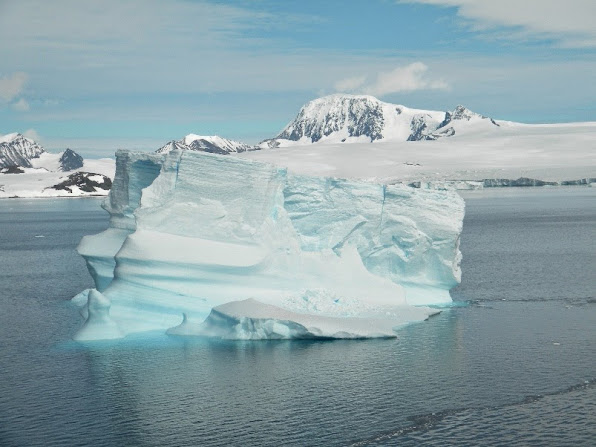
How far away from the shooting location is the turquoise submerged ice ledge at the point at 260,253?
1802 centimetres

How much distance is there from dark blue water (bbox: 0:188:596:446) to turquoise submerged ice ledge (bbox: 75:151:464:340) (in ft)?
2.42

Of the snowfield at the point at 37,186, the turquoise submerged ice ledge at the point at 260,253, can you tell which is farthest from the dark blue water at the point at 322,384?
the snowfield at the point at 37,186

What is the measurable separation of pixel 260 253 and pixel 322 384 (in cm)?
545

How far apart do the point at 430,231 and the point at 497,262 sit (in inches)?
374

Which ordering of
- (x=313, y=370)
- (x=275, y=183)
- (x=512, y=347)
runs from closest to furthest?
(x=313, y=370)
(x=512, y=347)
(x=275, y=183)

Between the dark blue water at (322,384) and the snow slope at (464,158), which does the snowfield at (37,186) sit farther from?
the dark blue water at (322,384)

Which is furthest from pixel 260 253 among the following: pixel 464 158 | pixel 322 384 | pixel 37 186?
pixel 37 186

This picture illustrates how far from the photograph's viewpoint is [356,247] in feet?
71.5

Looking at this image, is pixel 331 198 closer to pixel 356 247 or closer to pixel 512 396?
pixel 356 247

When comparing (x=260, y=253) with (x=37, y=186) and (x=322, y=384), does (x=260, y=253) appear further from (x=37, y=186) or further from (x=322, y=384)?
(x=37, y=186)

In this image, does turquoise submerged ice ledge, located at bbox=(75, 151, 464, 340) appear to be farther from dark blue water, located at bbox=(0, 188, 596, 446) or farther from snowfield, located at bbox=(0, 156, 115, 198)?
snowfield, located at bbox=(0, 156, 115, 198)

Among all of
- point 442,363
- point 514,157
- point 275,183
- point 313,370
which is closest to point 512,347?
point 442,363

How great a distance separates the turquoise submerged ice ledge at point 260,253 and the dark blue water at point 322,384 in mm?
738

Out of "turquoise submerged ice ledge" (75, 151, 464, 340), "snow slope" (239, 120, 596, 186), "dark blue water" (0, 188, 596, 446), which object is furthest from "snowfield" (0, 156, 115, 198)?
"turquoise submerged ice ledge" (75, 151, 464, 340)
